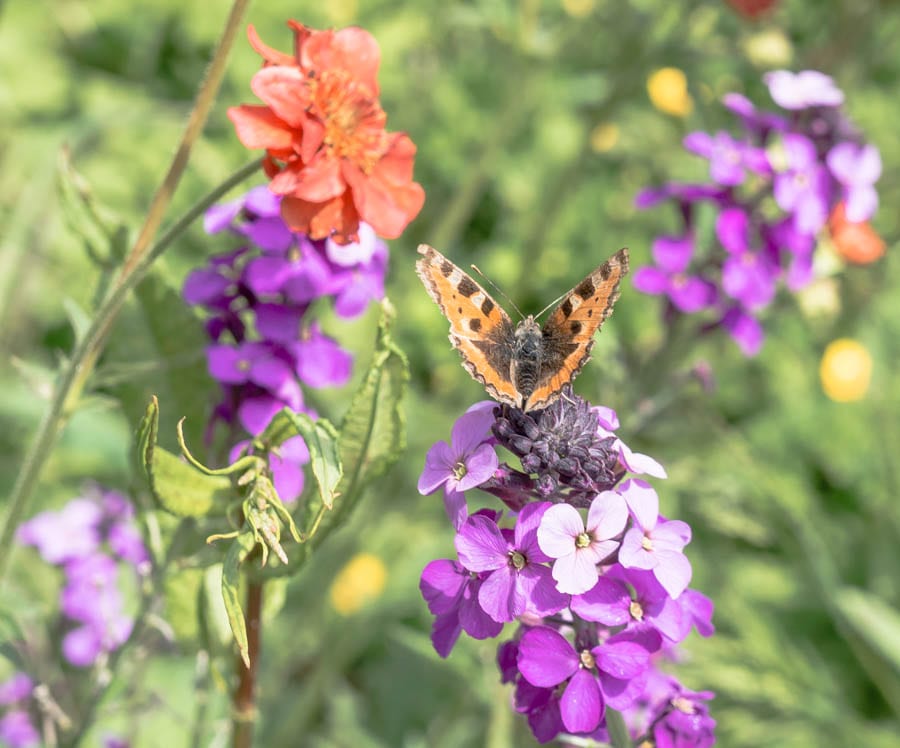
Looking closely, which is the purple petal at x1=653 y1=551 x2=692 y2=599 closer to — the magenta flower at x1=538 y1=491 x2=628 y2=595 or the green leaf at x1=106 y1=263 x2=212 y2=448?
the magenta flower at x1=538 y1=491 x2=628 y2=595

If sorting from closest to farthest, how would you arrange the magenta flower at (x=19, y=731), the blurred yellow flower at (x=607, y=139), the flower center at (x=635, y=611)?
the flower center at (x=635, y=611) < the magenta flower at (x=19, y=731) < the blurred yellow flower at (x=607, y=139)

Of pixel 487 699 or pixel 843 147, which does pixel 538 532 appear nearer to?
pixel 487 699

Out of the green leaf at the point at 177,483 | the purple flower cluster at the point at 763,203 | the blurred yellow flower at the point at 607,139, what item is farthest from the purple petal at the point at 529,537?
the blurred yellow flower at the point at 607,139

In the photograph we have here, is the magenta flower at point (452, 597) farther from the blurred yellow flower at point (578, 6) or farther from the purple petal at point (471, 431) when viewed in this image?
the blurred yellow flower at point (578, 6)

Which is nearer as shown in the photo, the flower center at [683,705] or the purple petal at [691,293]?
the flower center at [683,705]

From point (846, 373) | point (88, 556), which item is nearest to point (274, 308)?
point (88, 556)

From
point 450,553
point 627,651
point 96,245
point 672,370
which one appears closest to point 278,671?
point 450,553

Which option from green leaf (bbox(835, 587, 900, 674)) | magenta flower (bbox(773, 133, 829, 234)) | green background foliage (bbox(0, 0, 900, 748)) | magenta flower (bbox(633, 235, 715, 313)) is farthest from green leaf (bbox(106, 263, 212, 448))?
green leaf (bbox(835, 587, 900, 674))

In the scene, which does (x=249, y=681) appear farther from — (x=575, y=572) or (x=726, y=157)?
(x=726, y=157)
